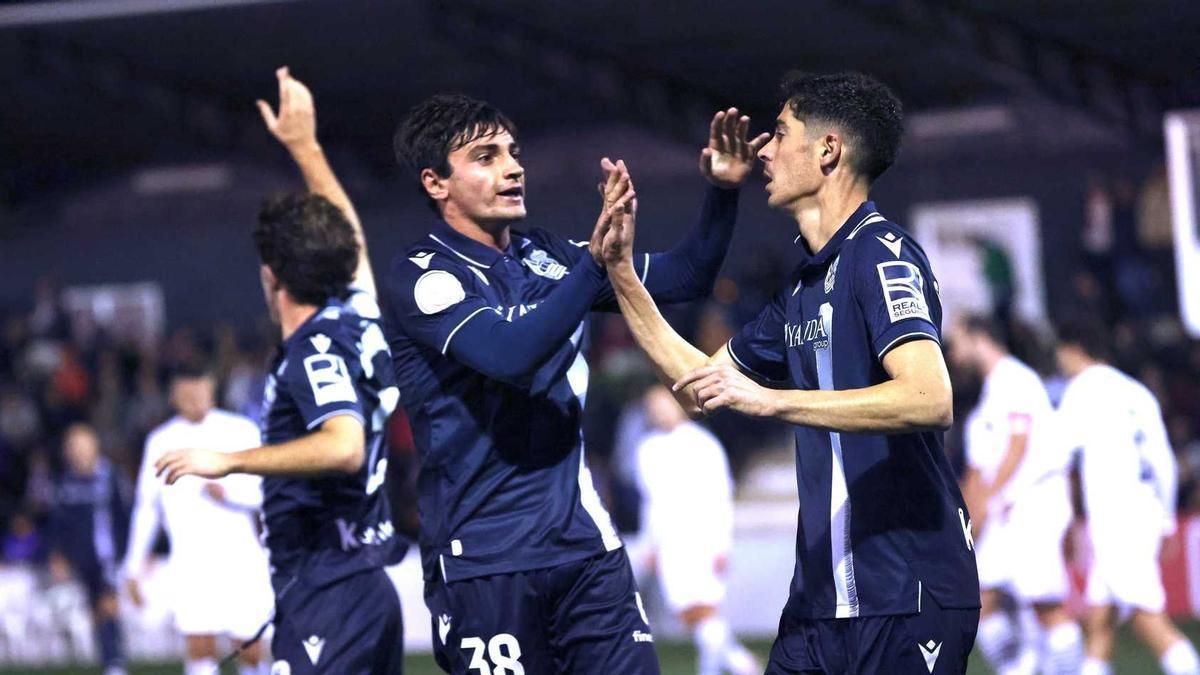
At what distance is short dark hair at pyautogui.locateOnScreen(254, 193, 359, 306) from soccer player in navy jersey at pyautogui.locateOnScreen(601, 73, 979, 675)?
4.40 feet

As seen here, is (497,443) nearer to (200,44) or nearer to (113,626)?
(113,626)

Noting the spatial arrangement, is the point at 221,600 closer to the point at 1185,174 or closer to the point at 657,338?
the point at 657,338

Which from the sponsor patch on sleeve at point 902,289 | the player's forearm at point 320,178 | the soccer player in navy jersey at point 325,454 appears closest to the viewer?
the sponsor patch on sleeve at point 902,289

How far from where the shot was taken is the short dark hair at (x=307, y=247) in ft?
16.9

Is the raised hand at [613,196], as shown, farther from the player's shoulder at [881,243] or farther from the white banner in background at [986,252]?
the white banner in background at [986,252]

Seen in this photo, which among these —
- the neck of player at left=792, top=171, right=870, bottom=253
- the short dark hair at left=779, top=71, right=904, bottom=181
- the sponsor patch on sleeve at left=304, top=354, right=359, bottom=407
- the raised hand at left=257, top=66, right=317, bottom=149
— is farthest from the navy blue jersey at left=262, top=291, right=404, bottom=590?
the short dark hair at left=779, top=71, right=904, bottom=181

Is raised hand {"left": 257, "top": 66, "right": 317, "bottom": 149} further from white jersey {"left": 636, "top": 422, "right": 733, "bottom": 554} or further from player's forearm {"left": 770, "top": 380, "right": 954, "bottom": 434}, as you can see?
white jersey {"left": 636, "top": 422, "right": 733, "bottom": 554}

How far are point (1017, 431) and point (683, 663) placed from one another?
396 cm

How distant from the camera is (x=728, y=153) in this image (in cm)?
451

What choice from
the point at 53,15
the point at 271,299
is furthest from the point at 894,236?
the point at 53,15

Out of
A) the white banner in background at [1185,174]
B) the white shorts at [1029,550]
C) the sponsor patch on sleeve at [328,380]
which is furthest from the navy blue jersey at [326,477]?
the white banner in background at [1185,174]

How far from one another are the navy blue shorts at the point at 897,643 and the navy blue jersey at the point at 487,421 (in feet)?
2.69

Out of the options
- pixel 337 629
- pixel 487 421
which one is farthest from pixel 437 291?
pixel 337 629

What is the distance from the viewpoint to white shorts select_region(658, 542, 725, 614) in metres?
11.1
